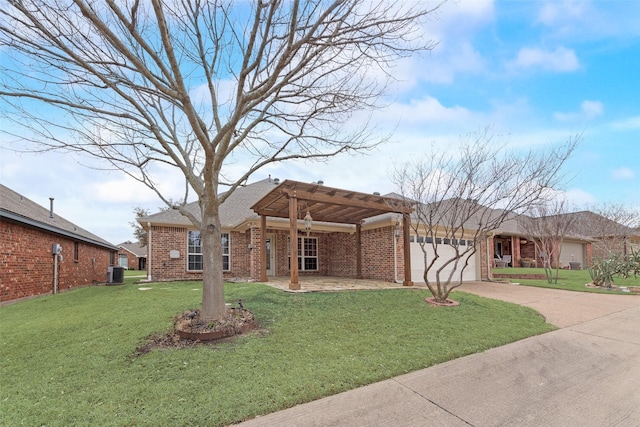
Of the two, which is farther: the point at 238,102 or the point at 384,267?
the point at 384,267

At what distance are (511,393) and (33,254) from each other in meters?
13.5

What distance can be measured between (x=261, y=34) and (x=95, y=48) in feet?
9.25

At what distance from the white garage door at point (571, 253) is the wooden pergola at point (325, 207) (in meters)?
22.7

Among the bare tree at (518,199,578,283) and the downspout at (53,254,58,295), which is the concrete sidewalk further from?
the downspout at (53,254,58,295)

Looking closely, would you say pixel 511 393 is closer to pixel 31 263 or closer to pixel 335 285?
pixel 335 285

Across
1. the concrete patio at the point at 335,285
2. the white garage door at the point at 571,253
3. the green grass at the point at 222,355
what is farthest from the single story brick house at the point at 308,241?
the white garage door at the point at 571,253

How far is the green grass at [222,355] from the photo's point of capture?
317cm

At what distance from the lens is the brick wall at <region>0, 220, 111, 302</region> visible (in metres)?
9.27

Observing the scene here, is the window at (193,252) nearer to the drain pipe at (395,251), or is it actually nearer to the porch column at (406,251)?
the drain pipe at (395,251)

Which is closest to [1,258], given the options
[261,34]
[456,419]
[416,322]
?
[261,34]

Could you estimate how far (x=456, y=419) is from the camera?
122 inches

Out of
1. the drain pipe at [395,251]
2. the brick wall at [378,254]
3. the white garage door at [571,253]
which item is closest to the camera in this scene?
the drain pipe at [395,251]

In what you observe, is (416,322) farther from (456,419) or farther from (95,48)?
(95,48)

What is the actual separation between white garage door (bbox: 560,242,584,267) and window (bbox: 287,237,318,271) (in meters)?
22.4
